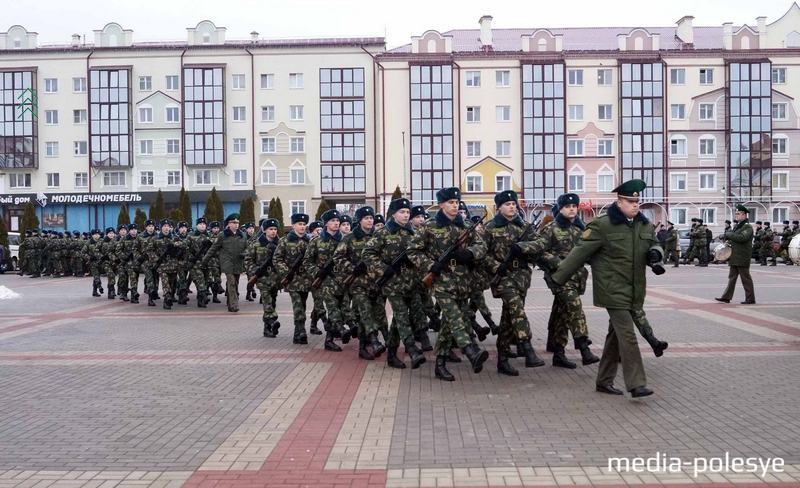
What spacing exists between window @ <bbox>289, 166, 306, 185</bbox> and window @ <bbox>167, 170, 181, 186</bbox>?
9000 mm

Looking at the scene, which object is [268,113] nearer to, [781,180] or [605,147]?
[605,147]

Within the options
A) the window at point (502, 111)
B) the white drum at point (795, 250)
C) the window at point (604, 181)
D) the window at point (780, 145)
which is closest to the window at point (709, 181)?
the window at point (780, 145)

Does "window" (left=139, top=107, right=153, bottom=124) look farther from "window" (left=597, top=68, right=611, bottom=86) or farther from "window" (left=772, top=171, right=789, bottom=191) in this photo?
"window" (left=772, top=171, right=789, bottom=191)

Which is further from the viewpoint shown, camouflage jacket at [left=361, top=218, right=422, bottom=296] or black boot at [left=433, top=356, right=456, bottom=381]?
camouflage jacket at [left=361, top=218, right=422, bottom=296]

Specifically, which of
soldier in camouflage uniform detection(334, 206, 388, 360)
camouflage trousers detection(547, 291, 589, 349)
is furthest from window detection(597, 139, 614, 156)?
camouflage trousers detection(547, 291, 589, 349)

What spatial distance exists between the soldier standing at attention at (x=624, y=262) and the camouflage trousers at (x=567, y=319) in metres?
1.47

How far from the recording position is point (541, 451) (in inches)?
214

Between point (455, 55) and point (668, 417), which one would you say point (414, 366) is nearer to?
point (668, 417)

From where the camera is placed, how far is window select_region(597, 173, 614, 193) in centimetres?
5803

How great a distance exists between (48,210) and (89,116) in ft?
26.8

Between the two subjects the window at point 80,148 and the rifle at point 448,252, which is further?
the window at point 80,148

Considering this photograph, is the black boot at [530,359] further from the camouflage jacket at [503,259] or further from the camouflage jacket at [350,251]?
the camouflage jacket at [350,251]

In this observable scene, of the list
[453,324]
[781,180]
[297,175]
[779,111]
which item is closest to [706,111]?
[779,111]

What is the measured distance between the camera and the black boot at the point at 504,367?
27.3 feet
